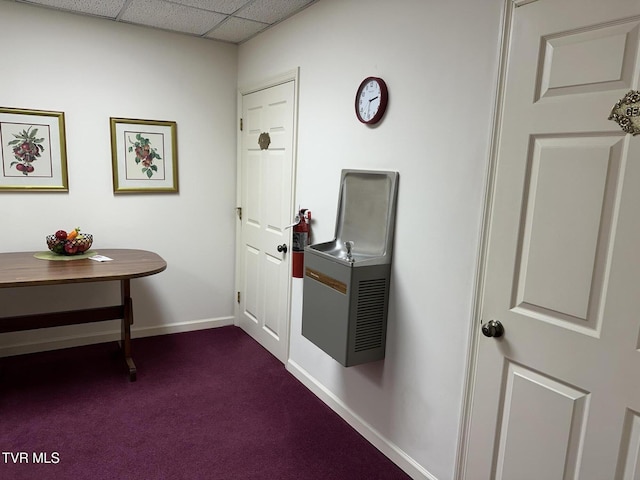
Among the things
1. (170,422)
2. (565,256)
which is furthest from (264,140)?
(565,256)

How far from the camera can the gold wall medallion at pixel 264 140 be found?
3484 mm

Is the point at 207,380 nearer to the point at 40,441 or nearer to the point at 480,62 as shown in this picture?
the point at 40,441

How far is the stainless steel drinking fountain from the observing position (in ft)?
7.34

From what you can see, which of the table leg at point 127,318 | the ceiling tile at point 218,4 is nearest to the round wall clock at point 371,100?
the ceiling tile at point 218,4

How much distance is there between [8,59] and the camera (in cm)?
311

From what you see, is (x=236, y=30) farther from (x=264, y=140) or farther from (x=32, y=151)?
(x=32, y=151)

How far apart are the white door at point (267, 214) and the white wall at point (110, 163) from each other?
0.22 metres

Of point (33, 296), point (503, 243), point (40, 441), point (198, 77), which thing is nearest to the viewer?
point (503, 243)

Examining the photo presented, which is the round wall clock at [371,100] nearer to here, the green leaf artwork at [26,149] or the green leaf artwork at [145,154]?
the green leaf artwork at [145,154]

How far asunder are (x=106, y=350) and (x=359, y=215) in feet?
7.96

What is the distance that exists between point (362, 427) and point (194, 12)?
2.91 meters

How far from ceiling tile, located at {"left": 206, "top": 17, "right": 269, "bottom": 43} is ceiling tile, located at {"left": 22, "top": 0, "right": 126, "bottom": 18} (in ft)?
2.34

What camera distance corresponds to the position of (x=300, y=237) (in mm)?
2957

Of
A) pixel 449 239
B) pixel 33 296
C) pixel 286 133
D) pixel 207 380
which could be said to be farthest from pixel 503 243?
pixel 33 296
